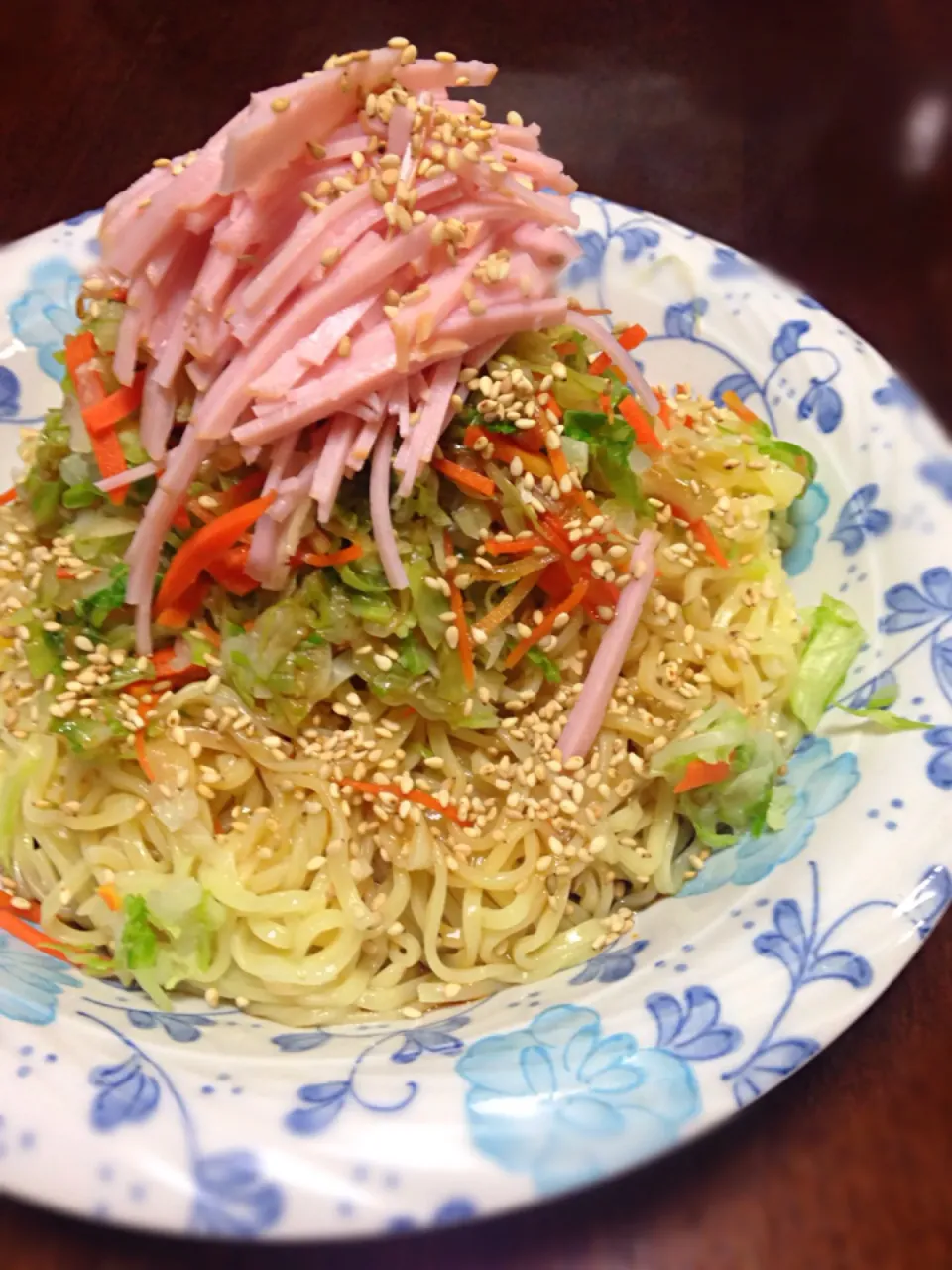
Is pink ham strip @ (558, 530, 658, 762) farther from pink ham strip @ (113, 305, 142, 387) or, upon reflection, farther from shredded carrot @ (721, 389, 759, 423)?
pink ham strip @ (113, 305, 142, 387)

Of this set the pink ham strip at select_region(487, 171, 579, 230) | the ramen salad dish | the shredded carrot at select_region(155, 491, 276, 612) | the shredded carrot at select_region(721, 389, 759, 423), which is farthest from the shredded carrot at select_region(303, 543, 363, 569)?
the shredded carrot at select_region(721, 389, 759, 423)

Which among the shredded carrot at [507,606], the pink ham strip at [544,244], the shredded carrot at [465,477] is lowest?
the shredded carrot at [507,606]

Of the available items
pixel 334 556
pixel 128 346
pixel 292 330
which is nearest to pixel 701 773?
pixel 334 556

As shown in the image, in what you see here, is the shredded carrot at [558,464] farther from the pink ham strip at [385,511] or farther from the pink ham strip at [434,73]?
the pink ham strip at [434,73]

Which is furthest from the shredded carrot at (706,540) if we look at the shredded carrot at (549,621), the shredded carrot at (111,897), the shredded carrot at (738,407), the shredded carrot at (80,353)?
the shredded carrot at (111,897)

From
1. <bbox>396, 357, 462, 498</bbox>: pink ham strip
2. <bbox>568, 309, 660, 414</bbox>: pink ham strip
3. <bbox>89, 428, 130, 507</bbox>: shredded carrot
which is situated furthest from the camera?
<bbox>568, 309, 660, 414</bbox>: pink ham strip

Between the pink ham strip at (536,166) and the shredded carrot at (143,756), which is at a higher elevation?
the pink ham strip at (536,166)

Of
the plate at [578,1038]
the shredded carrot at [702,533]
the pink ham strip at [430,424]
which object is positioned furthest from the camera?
the shredded carrot at [702,533]
